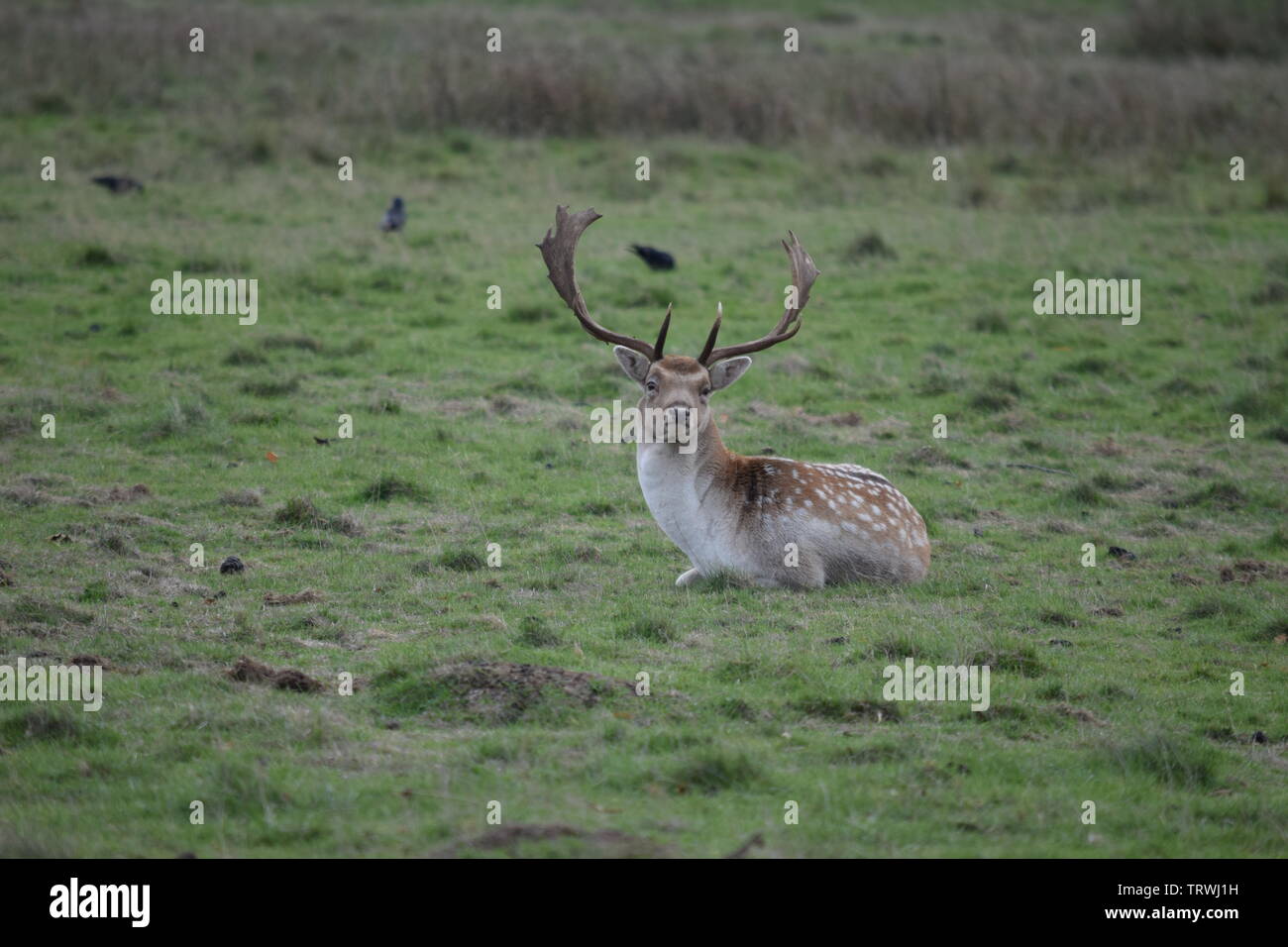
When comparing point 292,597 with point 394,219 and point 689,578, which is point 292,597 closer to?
point 689,578

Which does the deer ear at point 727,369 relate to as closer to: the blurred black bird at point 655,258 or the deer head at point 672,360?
the deer head at point 672,360

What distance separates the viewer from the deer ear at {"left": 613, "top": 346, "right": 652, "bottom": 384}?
9.62 metres

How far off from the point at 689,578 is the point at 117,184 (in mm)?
13809

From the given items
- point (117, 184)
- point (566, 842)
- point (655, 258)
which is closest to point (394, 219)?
point (655, 258)

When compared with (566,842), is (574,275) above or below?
above

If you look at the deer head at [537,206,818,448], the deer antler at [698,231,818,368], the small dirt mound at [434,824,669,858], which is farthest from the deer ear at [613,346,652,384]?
the small dirt mound at [434,824,669,858]

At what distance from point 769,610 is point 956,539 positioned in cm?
240

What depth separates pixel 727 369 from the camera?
9875 mm

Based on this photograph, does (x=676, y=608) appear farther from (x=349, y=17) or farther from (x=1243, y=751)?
(x=349, y=17)

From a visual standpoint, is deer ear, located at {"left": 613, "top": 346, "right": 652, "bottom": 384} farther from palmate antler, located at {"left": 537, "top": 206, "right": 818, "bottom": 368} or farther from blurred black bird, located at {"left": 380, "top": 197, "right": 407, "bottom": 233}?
blurred black bird, located at {"left": 380, "top": 197, "right": 407, "bottom": 233}

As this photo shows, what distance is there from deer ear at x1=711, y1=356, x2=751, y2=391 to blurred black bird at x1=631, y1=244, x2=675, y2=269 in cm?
829

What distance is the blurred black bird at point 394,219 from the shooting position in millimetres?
19344

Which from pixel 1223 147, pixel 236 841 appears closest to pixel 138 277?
pixel 236 841

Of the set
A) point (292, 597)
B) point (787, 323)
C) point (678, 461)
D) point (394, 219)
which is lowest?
point (292, 597)
